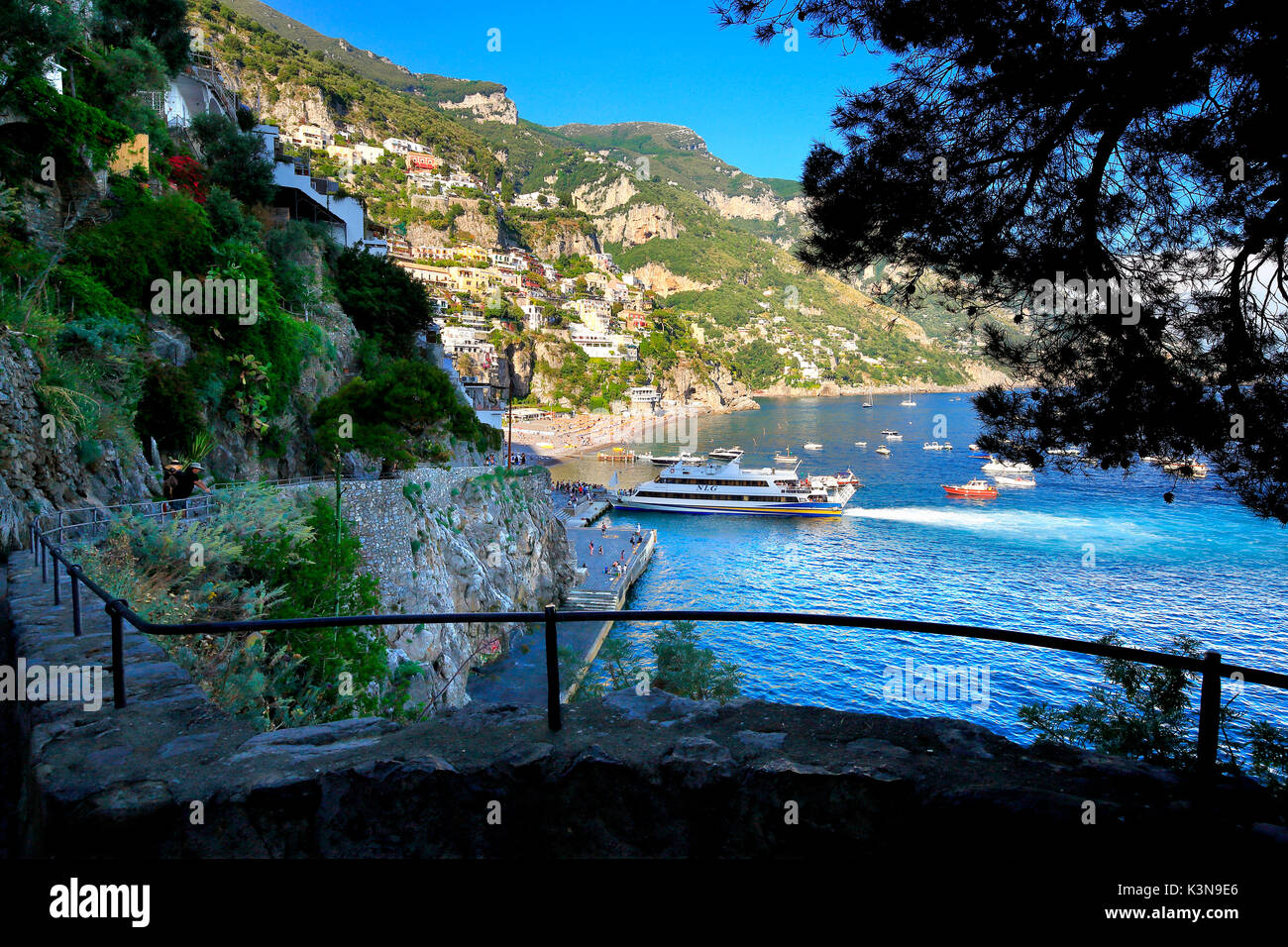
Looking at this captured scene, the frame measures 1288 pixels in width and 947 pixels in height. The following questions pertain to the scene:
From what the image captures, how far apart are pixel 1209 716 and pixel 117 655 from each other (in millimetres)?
3865

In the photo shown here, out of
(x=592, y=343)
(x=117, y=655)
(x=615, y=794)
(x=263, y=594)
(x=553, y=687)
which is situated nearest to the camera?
(x=615, y=794)

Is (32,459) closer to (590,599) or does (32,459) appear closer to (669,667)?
(669,667)

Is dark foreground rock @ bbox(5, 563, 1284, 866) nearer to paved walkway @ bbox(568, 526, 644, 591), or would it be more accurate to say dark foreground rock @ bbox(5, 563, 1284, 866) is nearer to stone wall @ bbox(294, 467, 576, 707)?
stone wall @ bbox(294, 467, 576, 707)

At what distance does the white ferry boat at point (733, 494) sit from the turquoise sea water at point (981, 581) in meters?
1.08

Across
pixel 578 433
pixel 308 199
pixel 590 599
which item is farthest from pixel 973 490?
pixel 308 199

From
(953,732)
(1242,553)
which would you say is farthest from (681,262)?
(953,732)

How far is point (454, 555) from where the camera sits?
1783 cm

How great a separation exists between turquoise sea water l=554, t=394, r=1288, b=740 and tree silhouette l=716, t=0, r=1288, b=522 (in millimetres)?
878

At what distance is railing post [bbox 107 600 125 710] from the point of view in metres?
2.72

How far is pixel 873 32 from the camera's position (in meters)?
3.79

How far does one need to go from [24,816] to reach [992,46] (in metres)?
5.62

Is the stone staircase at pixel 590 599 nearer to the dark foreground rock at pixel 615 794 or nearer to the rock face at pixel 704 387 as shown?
the dark foreground rock at pixel 615 794

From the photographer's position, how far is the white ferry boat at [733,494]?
4600cm
